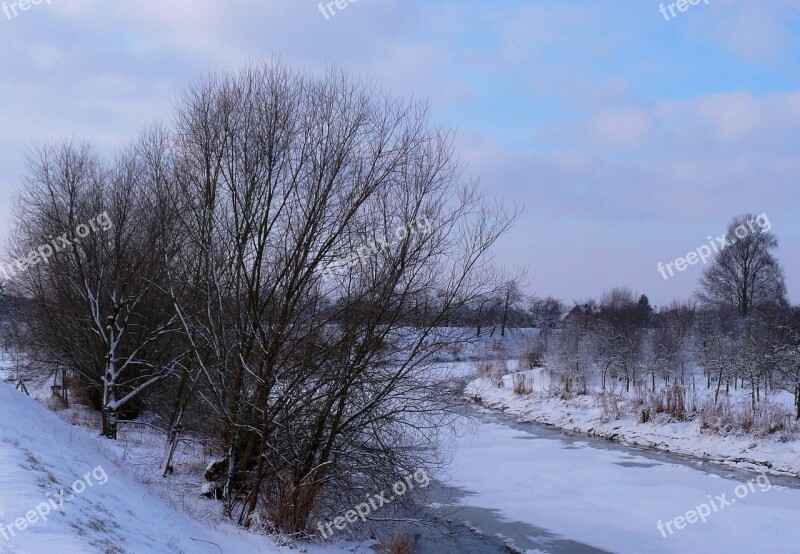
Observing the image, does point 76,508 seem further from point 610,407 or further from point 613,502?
point 610,407

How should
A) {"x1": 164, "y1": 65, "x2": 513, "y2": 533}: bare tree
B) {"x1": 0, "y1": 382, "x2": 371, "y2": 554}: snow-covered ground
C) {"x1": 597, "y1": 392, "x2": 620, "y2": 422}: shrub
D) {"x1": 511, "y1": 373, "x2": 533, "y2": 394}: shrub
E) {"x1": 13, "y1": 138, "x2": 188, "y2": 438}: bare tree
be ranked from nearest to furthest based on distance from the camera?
{"x1": 0, "y1": 382, "x2": 371, "y2": 554}: snow-covered ground
{"x1": 164, "y1": 65, "x2": 513, "y2": 533}: bare tree
{"x1": 13, "y1": 138, "x2": 188, "y2": 438}: bare tree
{"x1": 597, "y1": 392, "x2": 620, "y2": 422}: shrub
{"x1": 511, "y1": 373, "x2": 533, "y2": 394}: shrub

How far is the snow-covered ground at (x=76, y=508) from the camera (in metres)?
4.67

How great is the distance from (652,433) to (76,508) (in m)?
21.5

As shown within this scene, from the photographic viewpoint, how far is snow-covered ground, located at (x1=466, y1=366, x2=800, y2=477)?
18656 mm

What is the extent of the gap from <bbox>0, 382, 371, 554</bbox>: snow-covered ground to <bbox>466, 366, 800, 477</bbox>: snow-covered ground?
49.4ft

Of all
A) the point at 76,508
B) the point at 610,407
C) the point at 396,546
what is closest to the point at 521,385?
the point at 610,407

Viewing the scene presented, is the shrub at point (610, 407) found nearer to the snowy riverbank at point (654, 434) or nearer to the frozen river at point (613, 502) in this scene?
the snowy riverbank at point (654, 434)

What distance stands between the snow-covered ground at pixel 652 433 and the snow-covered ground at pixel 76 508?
15043 mm

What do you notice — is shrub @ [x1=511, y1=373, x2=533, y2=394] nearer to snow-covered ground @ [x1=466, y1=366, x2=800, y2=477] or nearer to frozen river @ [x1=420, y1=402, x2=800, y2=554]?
snow-covered ground @ [x1=466, y1=366, x2=800, y2=477]

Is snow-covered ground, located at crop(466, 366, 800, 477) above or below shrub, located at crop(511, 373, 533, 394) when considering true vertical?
→ below

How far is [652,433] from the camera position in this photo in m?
22.7

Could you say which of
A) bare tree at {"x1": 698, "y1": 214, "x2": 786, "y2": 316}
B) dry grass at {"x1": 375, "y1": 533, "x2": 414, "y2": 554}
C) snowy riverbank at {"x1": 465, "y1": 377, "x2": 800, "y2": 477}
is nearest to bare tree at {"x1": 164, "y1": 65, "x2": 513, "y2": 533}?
dry grass at {"x1": 375, "y1": 533, "x2": 414, "y2": 554}

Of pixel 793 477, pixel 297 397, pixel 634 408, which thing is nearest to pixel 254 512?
pixel 297 397

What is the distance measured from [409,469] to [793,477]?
13377mm
